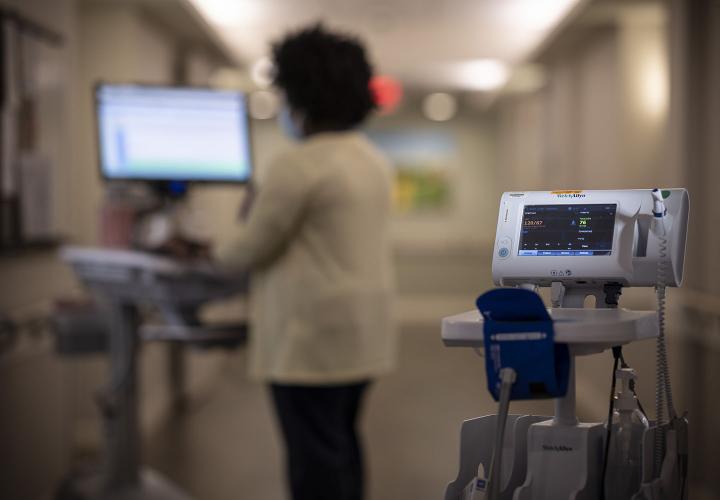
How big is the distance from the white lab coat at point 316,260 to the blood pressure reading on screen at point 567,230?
3.91 ft

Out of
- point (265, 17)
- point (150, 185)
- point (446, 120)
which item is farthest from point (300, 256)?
point (446, 120)

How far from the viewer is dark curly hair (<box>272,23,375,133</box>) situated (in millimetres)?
2338

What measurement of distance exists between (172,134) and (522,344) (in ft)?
6.97

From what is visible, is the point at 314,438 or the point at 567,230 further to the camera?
the point at 314,438

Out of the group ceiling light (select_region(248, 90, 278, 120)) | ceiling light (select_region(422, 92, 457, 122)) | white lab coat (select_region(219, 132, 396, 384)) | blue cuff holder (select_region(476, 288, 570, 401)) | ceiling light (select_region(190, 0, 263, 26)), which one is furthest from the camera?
ceiling light (select_region(422, 92, 457, 122))

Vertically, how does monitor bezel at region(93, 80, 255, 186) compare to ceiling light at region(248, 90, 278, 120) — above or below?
below

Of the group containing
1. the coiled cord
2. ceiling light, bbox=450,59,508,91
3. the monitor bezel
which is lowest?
the coiled cord

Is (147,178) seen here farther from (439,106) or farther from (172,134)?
(439,106)

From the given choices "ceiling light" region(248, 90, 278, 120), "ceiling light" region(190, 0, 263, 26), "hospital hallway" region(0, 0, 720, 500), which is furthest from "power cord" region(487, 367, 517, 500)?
"ceiling light" region(248, 90, 278, 120)

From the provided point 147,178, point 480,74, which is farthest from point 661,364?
point 480,74

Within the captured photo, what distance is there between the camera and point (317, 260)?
7.63 feet

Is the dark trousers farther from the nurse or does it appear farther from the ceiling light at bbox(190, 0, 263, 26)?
the ceiling light at bbox(190, 0, 263, 26)

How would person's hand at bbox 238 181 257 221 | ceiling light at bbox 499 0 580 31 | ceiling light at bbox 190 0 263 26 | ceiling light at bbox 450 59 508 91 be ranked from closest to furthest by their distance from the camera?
person's hand at bbox 238 181 257 221 < ceiling light at bbox 190 0 263 26 < ceiling light at bbox 499 0 580 31 < ceiling light at bbox 450 59 508 91

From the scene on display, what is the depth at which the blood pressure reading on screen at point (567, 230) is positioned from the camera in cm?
108
